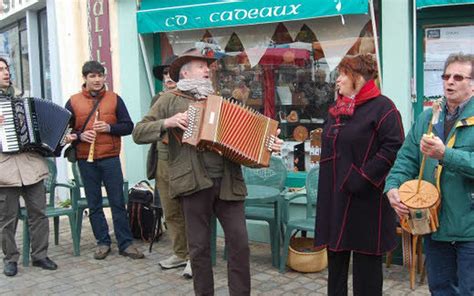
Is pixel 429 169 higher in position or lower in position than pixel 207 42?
lower

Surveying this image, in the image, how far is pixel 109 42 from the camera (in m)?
6.86

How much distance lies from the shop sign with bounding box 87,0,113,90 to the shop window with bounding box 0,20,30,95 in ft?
8.76

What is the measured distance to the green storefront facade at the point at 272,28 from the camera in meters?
4.79

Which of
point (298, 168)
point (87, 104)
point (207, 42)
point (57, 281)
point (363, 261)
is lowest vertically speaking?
point (57, 281)

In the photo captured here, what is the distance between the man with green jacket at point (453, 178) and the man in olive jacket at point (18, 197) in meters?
3.36

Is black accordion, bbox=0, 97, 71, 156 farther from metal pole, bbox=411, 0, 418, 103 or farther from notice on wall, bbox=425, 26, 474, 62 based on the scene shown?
notice on wall, bbox=425, 26, 474, 62

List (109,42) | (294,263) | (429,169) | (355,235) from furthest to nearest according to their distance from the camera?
1. (109,42)
2. (294,263)
3. (355,235)
4. (429,169)

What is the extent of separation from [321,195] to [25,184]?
112 inches

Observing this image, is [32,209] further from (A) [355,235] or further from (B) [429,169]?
(B) [429,169]

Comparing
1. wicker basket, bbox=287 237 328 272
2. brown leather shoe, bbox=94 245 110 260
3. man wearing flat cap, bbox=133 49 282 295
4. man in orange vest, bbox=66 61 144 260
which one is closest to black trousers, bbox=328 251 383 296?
man wearing flat cap, bbox=133 49 282 295

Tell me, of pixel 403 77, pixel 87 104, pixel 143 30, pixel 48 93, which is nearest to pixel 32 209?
pixel 87 104

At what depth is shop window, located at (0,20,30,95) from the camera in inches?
368

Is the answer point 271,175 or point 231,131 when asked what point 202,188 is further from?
point 271,175

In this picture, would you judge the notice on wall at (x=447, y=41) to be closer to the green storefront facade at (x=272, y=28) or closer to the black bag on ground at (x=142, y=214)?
the green storefront facade at (x=272, y=28)
